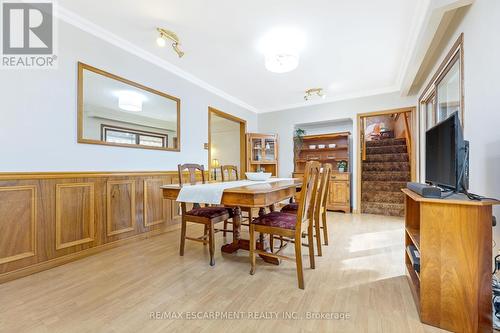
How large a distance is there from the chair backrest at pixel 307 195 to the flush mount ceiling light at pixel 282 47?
1.50m

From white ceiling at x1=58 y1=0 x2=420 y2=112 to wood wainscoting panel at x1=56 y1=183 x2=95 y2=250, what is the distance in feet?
5.83

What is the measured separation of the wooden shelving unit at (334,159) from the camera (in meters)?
4.48

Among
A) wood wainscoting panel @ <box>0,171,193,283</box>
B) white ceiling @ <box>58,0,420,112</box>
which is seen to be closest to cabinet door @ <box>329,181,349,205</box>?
white ceiling @ <box>58,0,420,112</box>

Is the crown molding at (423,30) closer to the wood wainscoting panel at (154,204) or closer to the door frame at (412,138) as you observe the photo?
the door frame at (412,138)

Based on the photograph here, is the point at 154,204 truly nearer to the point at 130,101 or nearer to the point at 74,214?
the point at 74,214

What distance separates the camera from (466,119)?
1.82 metres

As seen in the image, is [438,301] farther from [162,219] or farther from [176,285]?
[162,219]

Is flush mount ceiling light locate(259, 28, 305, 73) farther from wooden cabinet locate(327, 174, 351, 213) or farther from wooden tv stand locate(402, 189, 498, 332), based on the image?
wooden cabinet locate(327, 174, 351, 213)

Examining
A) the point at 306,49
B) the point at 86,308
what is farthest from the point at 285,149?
the point at 86,308

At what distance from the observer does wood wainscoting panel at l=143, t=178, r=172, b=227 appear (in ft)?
9.59

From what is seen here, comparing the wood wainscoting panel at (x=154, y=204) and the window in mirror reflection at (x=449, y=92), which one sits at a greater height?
the window in mirror reflection at (x=449, y=92)

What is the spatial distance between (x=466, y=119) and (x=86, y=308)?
3.22 m

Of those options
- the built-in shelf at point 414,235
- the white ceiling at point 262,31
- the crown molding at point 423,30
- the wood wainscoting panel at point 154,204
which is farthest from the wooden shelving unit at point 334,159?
the wood wainscoting panel at point 154,204

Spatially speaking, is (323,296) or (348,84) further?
(348,84)
